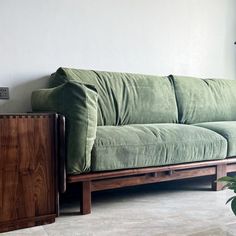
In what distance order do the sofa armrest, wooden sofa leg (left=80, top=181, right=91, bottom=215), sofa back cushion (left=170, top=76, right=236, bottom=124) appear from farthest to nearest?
sofa back cushion (left=170, top=76, right=236, bottom=124), wooden sofa leg (left=80, top=181, right=91, bottom=215), the sofa armrest

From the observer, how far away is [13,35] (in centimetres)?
218

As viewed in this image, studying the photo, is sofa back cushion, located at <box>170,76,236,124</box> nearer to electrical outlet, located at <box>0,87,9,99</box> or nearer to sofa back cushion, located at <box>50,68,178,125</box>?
sofa back cushion, located at <box>50,68,178,125</box>

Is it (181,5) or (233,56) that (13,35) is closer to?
(181,5)

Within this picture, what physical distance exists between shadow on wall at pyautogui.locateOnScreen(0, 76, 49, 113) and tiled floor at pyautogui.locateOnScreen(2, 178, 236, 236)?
2.59ft

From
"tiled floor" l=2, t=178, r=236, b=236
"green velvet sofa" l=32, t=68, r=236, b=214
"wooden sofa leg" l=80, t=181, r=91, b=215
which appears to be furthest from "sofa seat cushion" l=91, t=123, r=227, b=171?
"tiled floor" l=2, t=178, r=236, b=236

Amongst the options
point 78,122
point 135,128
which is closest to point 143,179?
point 135,128

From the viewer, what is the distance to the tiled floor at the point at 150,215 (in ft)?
4.70

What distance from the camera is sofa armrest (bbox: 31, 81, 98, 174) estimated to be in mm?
1559

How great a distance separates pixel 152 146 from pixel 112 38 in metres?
1.17

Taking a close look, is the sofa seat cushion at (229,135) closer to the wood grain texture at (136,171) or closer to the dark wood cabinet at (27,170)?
the wood grain texture at (136,171)

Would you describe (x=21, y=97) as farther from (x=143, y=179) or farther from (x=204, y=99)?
(x=204, y=99)

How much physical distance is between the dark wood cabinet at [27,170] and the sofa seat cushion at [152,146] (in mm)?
263

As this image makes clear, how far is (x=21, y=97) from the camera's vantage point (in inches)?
87.8

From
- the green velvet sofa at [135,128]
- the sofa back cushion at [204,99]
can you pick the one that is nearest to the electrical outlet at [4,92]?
the green velvet sofa at [135,128]
